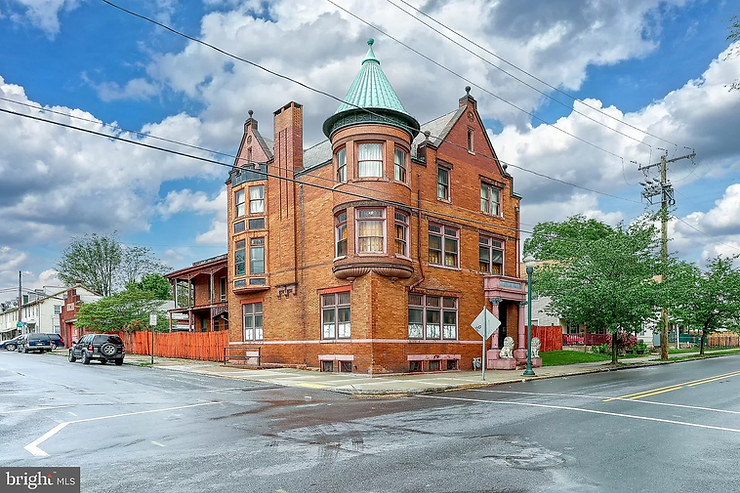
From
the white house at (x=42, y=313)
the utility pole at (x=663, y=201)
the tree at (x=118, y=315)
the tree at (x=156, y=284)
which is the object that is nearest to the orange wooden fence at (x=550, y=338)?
the utility pole at (x=663, y=201)

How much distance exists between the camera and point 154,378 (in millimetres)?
23062

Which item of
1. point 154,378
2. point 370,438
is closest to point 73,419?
point 370,438

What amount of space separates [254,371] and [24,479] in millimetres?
19767

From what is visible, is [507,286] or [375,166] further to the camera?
[507,286]

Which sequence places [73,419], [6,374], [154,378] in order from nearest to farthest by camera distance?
[73,419]
[154,378]
[6,374]

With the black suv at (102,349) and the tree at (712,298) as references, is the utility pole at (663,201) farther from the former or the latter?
the black suv at (102,349)

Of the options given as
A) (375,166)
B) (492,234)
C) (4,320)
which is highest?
(375,166)

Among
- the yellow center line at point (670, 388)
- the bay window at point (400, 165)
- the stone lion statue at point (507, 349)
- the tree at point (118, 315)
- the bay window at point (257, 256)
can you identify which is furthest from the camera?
the tree at point (118, 315)

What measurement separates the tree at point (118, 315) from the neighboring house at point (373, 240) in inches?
749

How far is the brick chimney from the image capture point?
29.7 m

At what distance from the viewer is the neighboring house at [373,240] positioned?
2489 cm

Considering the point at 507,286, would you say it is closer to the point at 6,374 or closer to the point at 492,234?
the point at 492,234

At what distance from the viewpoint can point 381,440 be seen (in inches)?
380

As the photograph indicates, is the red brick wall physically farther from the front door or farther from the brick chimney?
the front door
